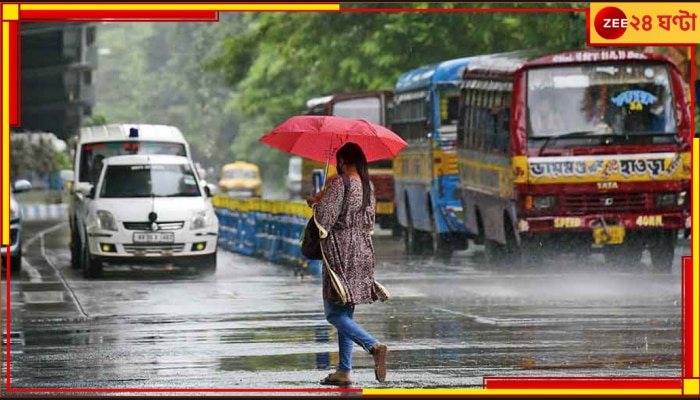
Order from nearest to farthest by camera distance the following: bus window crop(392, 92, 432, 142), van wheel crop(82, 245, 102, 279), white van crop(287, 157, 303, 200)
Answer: van wheel crop(82, 245, 102, 279), bus window crop(392, 92, 432, 142), white van crop(287, 157, 303, 200)

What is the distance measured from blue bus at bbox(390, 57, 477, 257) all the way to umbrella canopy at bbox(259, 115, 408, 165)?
17571 mm

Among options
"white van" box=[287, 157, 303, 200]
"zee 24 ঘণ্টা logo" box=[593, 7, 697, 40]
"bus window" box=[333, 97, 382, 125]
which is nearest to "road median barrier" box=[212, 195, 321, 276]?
"bus window" box=[333, 97, 382, 125]

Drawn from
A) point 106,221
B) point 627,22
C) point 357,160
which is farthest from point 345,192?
point 106,221

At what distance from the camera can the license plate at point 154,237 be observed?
26578 mm

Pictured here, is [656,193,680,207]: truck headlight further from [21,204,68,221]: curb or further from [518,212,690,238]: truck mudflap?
[21,204,68,221]: curb

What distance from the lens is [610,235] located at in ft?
88.6

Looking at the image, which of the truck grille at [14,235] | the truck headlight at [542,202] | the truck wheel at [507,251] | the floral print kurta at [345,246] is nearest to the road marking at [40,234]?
the truck grille at [14,235]

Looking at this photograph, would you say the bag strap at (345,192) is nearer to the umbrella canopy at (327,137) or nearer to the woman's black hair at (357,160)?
the woman's black hair at (357,160)

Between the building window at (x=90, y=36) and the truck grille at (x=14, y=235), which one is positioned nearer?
the truck grille at (x=14, y=235)

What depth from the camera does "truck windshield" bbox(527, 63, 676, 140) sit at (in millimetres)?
26969

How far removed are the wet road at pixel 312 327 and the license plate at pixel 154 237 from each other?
0.54 metres

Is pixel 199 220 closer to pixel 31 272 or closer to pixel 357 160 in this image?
pixel 31 272

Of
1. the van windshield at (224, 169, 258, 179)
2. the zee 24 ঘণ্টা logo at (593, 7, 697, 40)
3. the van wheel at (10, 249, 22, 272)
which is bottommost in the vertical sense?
the van windshield at (224, 169, 258, 179)

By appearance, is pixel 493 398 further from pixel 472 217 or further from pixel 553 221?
pixel 472 217
